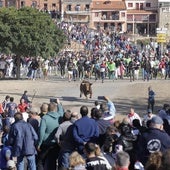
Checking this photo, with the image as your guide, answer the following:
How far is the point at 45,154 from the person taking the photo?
49.3ft

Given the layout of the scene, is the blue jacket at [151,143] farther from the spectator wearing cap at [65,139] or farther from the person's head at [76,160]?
the spectator wearing cap at [65,139]

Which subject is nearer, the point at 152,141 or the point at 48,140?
the point at 152,141

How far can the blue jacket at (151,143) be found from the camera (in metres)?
12.4

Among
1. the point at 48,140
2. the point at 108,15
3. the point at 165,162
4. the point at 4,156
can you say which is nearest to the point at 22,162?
the point at 4,156

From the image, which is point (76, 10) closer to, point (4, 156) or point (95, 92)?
point (95, 92)

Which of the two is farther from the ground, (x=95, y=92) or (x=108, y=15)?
(x=108, y=15)

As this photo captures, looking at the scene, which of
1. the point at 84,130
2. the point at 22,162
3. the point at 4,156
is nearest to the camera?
the point at 84,130

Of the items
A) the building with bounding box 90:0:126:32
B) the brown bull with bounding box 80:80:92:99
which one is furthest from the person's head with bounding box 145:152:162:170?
the building with bounding box 90:0:126:32

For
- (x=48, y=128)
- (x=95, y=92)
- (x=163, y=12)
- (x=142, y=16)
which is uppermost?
(x=163, y=12)

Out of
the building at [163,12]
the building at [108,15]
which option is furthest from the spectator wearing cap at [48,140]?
the building at [163,12]

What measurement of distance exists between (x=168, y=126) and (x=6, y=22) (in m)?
29.1

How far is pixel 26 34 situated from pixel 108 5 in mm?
71158

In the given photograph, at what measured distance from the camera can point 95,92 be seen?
1378 inches

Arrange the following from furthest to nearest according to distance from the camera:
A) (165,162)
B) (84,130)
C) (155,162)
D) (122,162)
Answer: (84,130)
(122,162)
(155,162)
(165,162)
